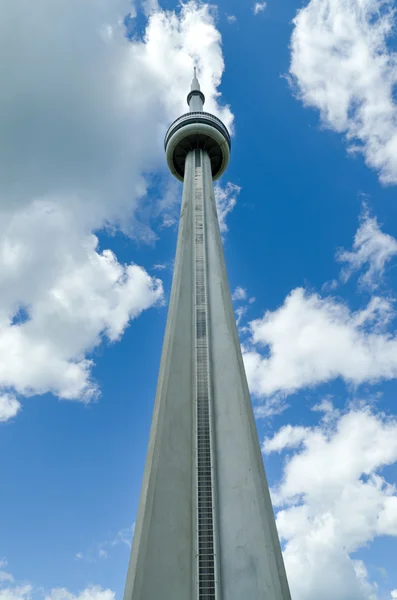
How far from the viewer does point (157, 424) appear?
26.2 m

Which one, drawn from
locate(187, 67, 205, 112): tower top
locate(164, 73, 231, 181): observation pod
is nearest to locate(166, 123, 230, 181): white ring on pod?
locate(164, 73, 231, 181): observation pod

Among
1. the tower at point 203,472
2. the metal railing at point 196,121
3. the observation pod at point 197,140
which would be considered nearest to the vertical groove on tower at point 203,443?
the tower at point 203,472

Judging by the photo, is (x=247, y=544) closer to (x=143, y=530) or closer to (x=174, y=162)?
(x=143, y=530)

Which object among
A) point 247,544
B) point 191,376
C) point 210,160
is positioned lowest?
point 247,544

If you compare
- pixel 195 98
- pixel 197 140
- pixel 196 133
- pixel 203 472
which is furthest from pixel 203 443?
pixel 195 98

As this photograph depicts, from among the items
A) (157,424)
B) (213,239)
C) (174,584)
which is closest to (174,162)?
(213,239)

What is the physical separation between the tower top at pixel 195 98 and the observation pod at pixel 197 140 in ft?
14.1

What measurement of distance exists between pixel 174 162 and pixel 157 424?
34.2 meters

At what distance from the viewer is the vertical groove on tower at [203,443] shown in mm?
21031

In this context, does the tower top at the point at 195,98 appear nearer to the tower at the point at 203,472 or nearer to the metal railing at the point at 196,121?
the metal railing at the point at 196,121

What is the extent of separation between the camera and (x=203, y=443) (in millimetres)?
26109

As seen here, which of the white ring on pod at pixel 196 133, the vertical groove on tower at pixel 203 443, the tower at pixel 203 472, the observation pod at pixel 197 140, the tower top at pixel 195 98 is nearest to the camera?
the tower at pixel 203 472

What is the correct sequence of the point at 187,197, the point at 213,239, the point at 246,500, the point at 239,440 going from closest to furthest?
the point at 246,500
the point at 239,440
the point at 213,239
the point at 187,197

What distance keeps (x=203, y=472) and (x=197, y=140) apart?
3621 cm
